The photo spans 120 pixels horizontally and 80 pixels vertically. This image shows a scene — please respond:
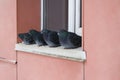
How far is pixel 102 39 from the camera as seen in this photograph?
1.34 meters

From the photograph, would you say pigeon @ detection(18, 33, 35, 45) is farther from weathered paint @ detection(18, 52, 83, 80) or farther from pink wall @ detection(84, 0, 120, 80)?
pink wall @ detection(84, 0, 120, 80)

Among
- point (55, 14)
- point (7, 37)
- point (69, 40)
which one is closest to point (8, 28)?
point (7, 37)

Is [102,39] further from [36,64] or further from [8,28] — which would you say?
[8,28]

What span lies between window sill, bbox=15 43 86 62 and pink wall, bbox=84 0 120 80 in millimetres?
66

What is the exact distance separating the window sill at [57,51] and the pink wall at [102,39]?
0.07 m

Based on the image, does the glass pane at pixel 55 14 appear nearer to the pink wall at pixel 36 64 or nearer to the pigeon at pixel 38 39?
the pink wall at pixel 36 64

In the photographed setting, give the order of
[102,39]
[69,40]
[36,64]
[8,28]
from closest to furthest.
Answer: [102,39] → [69,40] → [36,64] → [8,28]

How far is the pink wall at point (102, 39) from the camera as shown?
4.18 feet

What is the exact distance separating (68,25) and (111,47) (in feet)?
2.83

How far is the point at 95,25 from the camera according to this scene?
1375 millimetres

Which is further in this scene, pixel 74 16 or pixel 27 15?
pixel 27 15

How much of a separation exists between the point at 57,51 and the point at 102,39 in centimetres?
42

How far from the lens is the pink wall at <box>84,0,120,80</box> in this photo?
1.28m

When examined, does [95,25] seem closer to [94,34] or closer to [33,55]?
[94,34]
